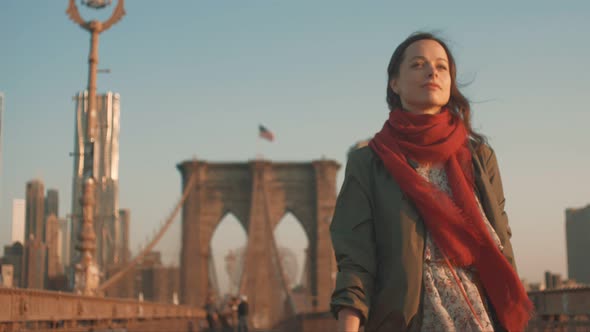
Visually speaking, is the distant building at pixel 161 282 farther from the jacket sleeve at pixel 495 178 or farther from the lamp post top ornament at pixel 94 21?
the jacket sleeve at pixel 495 178

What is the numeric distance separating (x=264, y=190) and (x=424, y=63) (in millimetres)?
54176

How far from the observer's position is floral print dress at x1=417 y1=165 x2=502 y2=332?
229cm

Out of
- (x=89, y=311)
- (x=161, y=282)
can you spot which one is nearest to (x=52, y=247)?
(x=89, y=311)

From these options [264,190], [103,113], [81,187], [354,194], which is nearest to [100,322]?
[81,187]

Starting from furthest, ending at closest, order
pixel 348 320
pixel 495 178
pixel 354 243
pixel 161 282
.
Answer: pixel 161 282, pixel 495 178, pixel 354 243, pixel 348 320

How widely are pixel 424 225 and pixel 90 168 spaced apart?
1352 cm

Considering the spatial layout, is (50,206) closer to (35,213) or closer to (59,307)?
(35,213)

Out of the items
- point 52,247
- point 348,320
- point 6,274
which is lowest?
point 348,320

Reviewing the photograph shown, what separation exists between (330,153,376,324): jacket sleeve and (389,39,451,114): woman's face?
22 cm

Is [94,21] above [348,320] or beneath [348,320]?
above

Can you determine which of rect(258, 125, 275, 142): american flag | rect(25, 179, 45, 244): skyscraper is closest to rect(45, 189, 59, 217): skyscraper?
rect(25, 179, 45, 244): skyscraper

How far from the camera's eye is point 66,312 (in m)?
11.0

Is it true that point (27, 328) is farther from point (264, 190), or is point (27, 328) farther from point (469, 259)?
point (264, 190)

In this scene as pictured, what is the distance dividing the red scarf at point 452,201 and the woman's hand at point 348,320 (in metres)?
0.29
